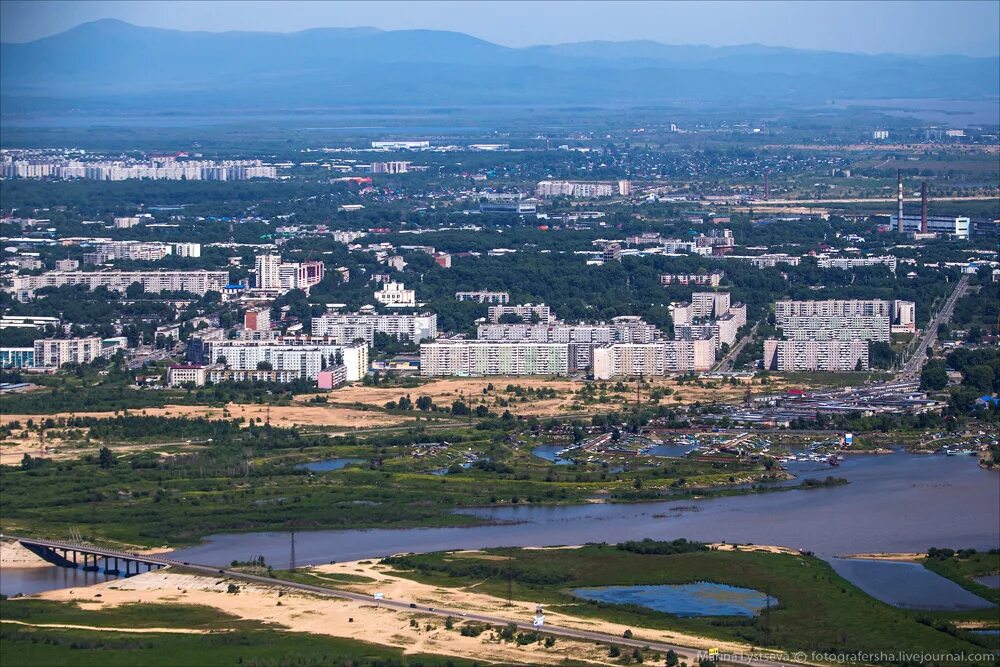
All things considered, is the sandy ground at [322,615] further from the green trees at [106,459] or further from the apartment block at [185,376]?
the apartment block at [185,376]

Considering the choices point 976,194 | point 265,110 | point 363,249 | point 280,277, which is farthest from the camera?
point 265,110

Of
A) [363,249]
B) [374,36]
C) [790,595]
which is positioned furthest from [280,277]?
[374,36]

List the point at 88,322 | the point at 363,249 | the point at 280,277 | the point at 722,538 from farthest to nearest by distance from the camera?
the point at 363,249 < the point at 280,277 < the point at 88,322 < the point at 722,538

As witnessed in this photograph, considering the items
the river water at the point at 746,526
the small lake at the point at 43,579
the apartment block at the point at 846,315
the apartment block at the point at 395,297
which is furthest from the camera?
the apartment block at the point at 395,297

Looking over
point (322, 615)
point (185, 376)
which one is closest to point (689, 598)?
point (322, 615)

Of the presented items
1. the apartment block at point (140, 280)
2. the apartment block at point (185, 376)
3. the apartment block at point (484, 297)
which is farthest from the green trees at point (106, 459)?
the apartment block at point (140, 280)

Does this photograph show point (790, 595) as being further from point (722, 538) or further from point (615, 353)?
point (615, 353)

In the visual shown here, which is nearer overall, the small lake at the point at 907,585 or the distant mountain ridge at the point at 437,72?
the small lake at the point at 907,585
